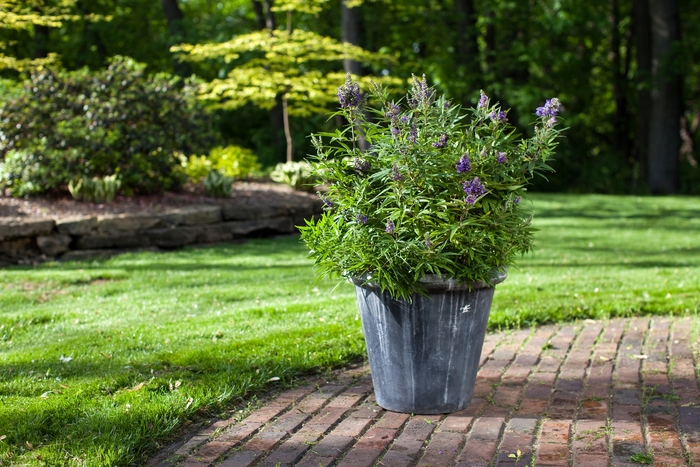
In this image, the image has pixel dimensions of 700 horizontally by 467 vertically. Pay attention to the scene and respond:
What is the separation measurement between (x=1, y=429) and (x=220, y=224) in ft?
22.8

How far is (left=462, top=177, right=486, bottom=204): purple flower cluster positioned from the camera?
3.36 m

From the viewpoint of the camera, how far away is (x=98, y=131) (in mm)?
9969

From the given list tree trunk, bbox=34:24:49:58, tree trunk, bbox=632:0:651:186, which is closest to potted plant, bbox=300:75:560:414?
tree trunk, bbox=632:0:651:186

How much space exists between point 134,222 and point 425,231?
21.7 feet

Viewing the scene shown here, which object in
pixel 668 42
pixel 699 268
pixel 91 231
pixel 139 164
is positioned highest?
pixel 668 42

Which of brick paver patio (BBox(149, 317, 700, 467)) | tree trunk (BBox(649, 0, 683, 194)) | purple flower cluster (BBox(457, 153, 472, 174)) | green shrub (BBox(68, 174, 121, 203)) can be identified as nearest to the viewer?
brick paver patio (BBox(149, 317, 700, 467))

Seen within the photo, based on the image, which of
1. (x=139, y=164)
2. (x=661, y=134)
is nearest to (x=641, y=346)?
(x=139, y=164)

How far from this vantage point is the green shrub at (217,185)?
35.6 ft

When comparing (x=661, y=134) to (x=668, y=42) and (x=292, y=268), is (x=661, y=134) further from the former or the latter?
(x=292, y=268)

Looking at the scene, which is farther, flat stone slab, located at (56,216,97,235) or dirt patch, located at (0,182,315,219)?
dirt patch, located at (0,182,315,219)

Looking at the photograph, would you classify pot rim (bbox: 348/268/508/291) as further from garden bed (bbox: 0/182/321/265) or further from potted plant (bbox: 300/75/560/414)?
garden bed (bbox: 0/182/321/265)

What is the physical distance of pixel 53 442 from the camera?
3.24m

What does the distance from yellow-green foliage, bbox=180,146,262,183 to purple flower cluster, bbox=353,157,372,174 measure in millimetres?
7778

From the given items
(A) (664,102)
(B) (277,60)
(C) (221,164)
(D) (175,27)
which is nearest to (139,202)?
(C) (221,164)
